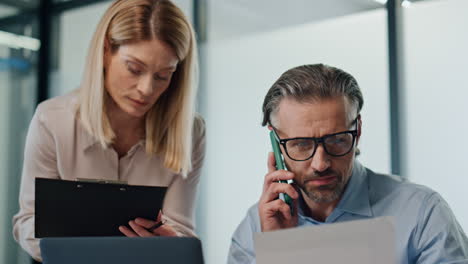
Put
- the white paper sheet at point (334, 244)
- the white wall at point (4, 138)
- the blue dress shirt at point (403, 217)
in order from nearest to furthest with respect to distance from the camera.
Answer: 1. the white paper sheet at point (334, 244)
2. the blue dress shirt at point (403, 217)
3. the white wall at point (4, 138)

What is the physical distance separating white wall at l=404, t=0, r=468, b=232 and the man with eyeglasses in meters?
1.68

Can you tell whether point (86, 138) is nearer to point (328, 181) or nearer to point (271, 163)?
point (271, 163)

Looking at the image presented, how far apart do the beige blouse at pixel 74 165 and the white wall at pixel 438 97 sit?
1.56 m

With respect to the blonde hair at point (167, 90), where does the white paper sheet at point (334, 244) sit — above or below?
below

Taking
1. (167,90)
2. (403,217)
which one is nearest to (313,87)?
(403,217)

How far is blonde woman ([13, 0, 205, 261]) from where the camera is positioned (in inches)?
78.0

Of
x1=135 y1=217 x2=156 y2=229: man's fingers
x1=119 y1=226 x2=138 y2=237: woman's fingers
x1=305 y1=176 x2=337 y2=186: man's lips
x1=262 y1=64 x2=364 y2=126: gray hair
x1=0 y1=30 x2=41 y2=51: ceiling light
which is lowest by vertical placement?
x1=119 y1=226 x2=138 y2=237: woman's fingers

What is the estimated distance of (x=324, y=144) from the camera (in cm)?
152

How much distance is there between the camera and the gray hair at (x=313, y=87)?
160 centimetres

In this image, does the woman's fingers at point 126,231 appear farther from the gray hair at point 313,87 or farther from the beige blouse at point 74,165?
the gray hair at point 313,87

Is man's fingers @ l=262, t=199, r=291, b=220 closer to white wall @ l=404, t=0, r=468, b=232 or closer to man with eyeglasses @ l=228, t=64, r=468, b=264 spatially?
man with eyeglasses @ l=228, t=64, r=468, b=264

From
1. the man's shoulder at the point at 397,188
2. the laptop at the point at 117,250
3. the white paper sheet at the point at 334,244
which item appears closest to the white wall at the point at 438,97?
the man's shoulder at the point at 397,188

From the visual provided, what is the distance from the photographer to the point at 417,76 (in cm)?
332

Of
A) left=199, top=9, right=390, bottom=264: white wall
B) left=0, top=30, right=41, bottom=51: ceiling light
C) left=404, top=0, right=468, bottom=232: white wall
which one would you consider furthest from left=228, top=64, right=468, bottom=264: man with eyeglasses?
left=0, top=30, right=41, bottom=51: ceiling light
